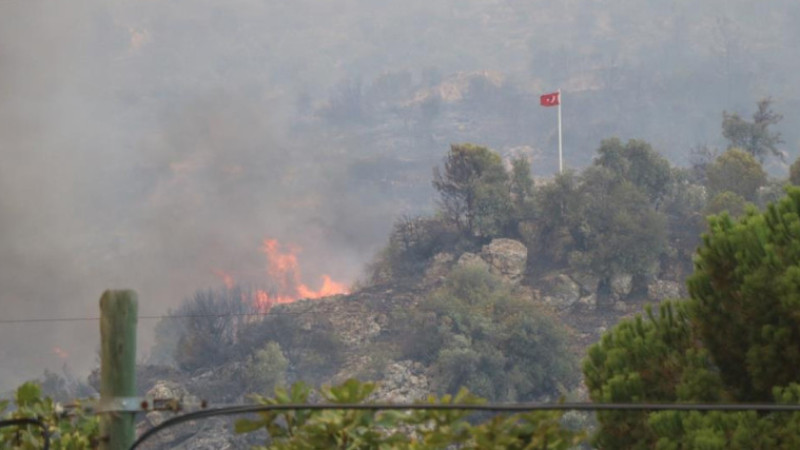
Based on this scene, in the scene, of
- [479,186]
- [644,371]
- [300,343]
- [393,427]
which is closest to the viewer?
[393,427]

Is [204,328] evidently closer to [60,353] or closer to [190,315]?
[190,315]

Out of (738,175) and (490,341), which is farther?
(738,175)

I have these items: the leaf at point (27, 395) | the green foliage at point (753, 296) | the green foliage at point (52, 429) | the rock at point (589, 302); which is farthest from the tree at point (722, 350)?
the rock at point (589, 302)

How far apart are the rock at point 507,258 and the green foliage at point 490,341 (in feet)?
12.2

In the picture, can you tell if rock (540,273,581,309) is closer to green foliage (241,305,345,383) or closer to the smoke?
green foliage (241,305,345,383)

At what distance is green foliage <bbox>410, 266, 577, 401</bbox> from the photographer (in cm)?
7312

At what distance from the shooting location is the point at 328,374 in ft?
271

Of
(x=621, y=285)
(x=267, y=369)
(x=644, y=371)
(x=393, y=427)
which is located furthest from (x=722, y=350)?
(x=621, y=285)

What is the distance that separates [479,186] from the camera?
8450 centimetres

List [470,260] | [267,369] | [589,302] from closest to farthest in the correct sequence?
[267,369] < [589,302] < [470,260]

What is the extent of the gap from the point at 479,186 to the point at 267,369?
1956 centimetres

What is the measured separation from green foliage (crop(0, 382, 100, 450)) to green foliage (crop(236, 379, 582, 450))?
1.17 metres

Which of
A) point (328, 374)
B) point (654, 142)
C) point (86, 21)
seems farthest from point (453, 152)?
point (86, 21)

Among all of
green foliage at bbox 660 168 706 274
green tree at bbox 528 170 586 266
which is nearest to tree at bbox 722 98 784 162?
green foliage at bbox 660 168 706 274
